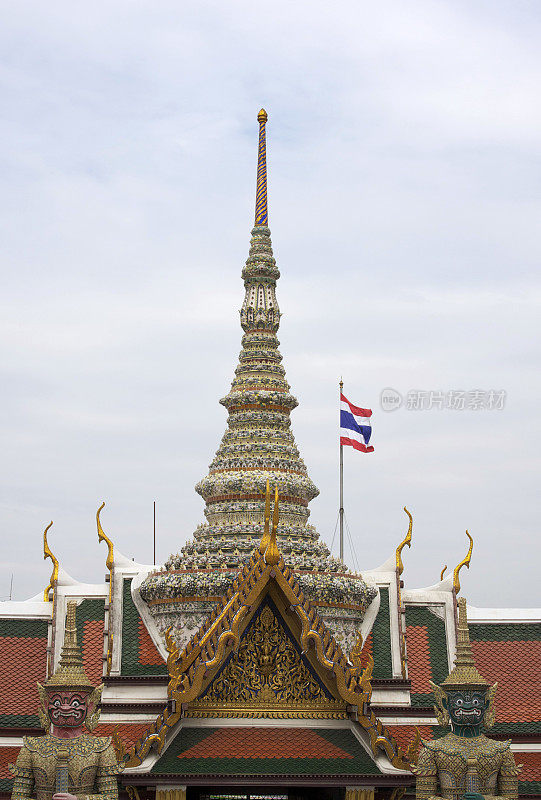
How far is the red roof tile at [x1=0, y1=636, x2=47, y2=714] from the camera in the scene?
2377cm

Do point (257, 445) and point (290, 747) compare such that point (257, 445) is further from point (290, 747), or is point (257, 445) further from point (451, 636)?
point (290, 747)

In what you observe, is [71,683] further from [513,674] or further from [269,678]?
[513,674]

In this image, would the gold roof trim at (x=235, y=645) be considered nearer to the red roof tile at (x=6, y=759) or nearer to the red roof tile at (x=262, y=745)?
the red roof tile at (x=262, y=745)

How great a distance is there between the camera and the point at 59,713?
18.3 meters

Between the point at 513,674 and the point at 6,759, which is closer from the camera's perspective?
the point at 6,759

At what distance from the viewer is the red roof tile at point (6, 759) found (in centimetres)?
2273

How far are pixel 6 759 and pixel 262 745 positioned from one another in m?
5.65

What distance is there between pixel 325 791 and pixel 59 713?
236 inches

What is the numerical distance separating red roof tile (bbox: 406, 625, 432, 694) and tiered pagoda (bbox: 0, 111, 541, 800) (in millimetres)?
29

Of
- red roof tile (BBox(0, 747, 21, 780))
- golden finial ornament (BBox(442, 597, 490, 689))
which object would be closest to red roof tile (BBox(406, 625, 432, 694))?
golden finial ornament (BBox(442, 597, 490, 689))

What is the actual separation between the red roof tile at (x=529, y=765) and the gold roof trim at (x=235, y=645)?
411cm

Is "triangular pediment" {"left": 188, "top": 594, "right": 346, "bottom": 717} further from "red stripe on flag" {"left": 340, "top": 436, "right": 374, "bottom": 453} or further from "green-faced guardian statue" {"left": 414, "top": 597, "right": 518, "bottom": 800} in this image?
"red stripe on flag" {"left": 340, "top": 436, "right": 374, "bottom": 453}

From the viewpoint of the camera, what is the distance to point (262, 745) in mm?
20094

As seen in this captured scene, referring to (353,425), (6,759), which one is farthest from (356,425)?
(6,759)
